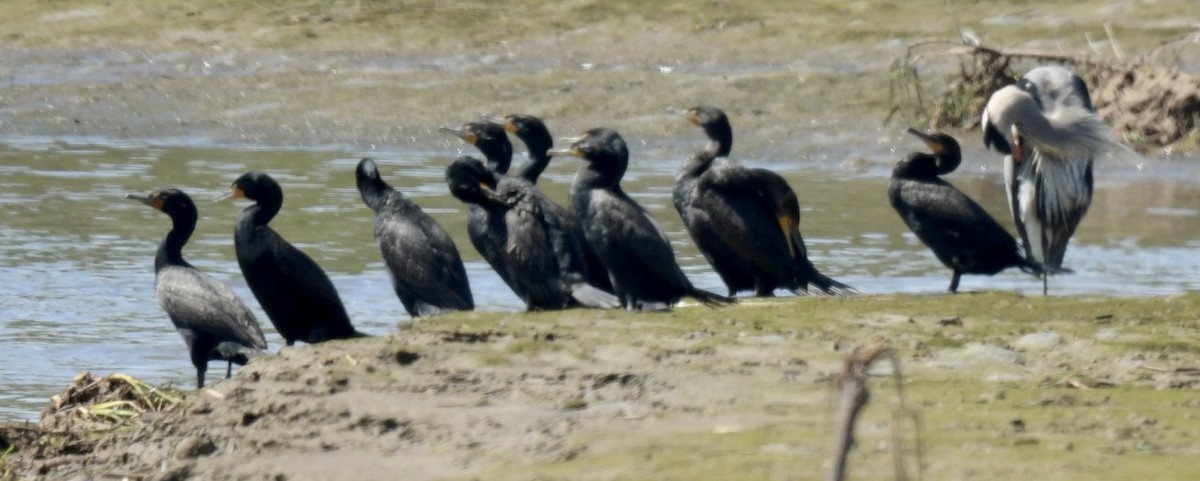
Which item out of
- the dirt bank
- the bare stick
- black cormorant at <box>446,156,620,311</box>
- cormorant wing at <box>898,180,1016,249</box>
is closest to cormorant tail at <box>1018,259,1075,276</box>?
cormorant wing at <box>898,180,1016,249</box>

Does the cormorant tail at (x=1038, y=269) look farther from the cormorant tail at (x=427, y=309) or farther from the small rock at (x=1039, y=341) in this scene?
the cormorant tail at (x=427, y=309)

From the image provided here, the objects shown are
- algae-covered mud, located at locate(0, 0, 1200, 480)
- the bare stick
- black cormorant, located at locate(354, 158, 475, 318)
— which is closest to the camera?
the bare stick

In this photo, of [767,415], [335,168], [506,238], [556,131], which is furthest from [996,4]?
[767,415]

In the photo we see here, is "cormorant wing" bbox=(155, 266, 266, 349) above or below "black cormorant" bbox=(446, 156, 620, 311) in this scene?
below

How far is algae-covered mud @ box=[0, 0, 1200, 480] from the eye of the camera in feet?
17.5

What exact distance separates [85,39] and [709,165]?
12.9 metres

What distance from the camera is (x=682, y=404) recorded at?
5.64 m

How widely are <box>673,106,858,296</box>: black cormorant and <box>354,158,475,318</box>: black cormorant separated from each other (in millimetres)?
1235

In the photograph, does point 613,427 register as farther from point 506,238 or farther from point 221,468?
point 506,238

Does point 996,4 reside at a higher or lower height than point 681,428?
higher

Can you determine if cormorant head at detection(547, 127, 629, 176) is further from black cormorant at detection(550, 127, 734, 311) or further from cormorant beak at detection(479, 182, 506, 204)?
cormorant beak at detection(479, 182, 506, 204)

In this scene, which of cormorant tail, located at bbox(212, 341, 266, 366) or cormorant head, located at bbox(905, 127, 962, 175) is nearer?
cormorant tail, located at bbox(212, 341, 266, 366)

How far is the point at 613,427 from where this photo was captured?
5.37 metres

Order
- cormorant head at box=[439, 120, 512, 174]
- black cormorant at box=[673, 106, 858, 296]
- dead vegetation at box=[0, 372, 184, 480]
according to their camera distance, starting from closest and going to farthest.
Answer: dead vegetation at box=[0, 372, 184, 480] → black cormorant at box=[673, 106, 858, 296] → cormorant head at box=[439, 120, 512, 174]
